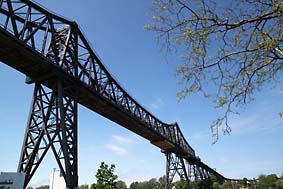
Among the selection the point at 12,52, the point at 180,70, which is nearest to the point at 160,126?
the point at 12,52

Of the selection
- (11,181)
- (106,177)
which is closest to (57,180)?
(11,181)

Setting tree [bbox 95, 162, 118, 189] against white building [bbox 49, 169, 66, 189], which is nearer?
white building [bbox 49, 169, 66, 189]

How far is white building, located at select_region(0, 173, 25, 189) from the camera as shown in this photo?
1137cm

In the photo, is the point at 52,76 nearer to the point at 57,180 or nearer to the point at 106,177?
the point at 57,180

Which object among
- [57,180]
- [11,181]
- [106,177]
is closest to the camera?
[11,181]

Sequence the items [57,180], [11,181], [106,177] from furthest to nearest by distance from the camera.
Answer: [106,177], [57,180], [11,181]

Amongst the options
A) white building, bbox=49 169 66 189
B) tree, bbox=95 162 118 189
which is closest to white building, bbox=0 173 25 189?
white building, bbox=49 169 66 189

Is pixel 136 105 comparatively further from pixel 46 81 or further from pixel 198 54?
pixel 198 54

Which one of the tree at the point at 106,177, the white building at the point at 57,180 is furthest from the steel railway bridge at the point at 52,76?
the tree at the point at 106,177

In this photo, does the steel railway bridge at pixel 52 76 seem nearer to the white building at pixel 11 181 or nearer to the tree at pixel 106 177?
the white building at pixel 11 181

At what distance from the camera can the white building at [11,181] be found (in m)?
11.4

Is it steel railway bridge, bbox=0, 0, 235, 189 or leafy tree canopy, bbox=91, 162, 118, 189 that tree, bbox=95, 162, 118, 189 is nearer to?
leafy tree canopy, bbox=91, 162, 118, 189

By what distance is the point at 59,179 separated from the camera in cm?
1466

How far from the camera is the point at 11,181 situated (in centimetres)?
1166
